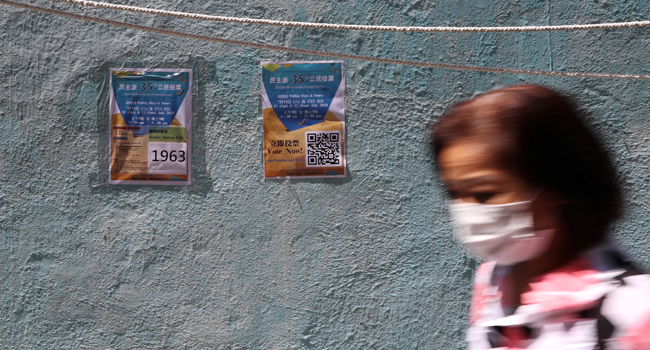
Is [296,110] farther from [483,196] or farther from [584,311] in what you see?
[584,311]

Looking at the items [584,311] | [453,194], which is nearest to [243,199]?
[453,194]

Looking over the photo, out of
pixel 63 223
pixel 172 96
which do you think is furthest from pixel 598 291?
pixel 63 223

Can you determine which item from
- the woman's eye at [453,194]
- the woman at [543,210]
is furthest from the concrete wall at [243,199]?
the woman at [543,210]

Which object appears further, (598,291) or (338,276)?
(338,276)

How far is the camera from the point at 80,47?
9.95 feet

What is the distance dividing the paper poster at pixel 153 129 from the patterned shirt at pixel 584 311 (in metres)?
2.39

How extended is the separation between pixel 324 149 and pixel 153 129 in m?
1.11

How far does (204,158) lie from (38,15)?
143 cm

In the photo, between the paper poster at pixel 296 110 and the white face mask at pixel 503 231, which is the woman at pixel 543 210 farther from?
the paper poster at pixel 296 110

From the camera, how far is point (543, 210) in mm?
972

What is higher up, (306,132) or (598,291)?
(306,132)

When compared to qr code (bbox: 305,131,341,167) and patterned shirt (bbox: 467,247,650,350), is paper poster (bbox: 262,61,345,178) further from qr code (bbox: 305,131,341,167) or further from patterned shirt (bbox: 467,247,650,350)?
patterned shirt (bbox: 467,247,650,350)

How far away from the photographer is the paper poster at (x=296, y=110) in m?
2.99

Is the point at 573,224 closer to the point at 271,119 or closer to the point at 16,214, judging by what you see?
the point at 271,119
